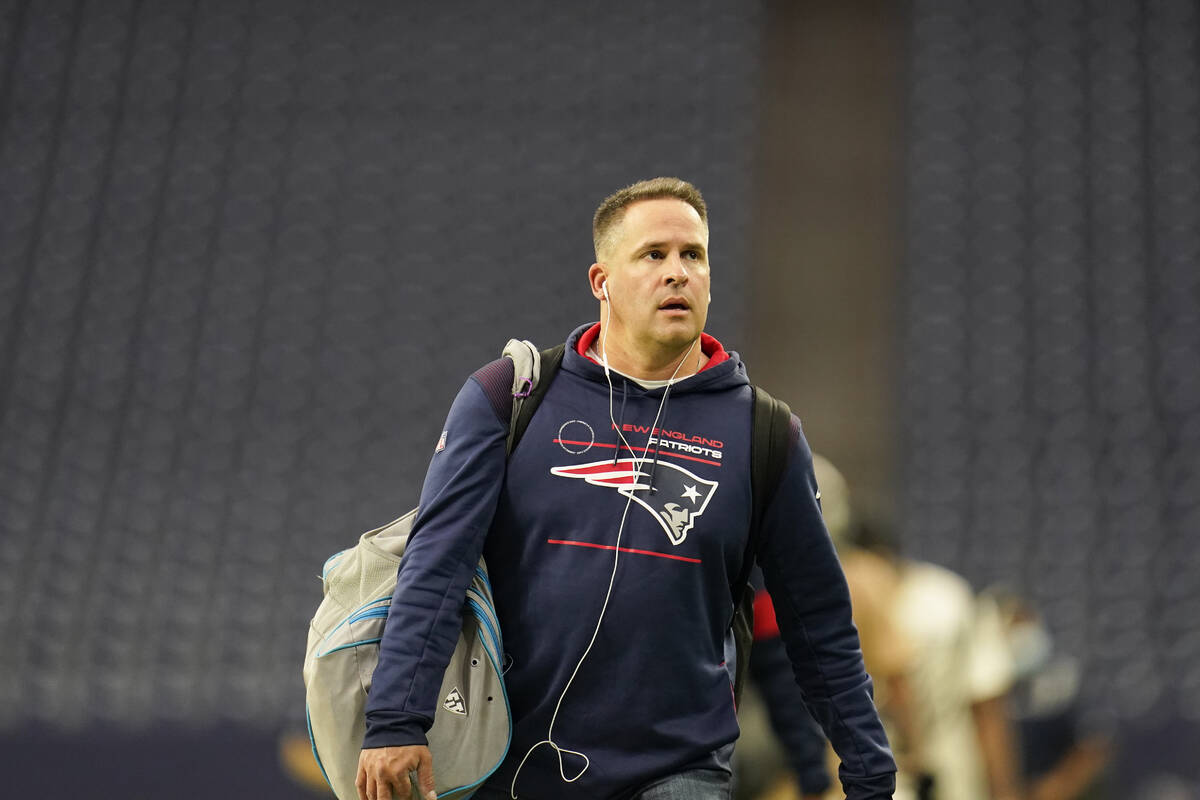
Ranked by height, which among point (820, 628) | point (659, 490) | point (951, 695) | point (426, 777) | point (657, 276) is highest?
point (657, 276)

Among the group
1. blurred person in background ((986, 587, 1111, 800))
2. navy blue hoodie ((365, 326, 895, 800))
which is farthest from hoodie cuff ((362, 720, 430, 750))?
blurred person in background ((986, 587, 1111, 800))

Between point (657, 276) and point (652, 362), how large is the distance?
15cm

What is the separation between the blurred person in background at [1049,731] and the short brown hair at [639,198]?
118 inches

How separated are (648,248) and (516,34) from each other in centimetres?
540

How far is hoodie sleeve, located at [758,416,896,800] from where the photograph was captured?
211 cm

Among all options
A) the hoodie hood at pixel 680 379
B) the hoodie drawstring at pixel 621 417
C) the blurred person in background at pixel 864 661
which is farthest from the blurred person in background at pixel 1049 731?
the hoodie drawstring at pixel 621 417

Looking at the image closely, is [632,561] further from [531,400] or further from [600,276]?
[600,276]

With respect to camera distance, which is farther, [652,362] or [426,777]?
[652,362]

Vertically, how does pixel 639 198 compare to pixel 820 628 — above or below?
→ above

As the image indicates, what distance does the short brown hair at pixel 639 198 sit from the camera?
2221 millimetres

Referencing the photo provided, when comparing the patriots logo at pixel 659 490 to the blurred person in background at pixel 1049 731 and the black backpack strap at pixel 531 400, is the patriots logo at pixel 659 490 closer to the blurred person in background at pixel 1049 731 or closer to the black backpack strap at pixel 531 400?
the black backpack strap at pixel 531 400

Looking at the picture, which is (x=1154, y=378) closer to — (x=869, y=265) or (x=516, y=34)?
(x=869, y=265)

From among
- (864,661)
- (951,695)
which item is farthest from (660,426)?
(951,695)

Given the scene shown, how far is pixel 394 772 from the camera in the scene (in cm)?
180
